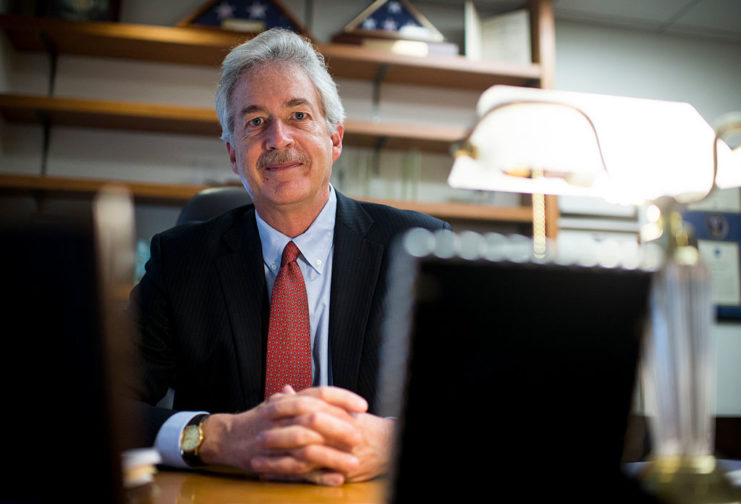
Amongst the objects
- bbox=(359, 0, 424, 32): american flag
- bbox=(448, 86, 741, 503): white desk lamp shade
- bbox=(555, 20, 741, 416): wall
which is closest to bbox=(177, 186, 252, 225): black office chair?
bbox=(448, 86, 741, 503): white desk lamp shade

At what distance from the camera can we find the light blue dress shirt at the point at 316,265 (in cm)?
134

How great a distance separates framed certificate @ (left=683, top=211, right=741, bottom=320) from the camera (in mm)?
3154

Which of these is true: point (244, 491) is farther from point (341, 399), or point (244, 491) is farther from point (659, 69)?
point (659, 69)

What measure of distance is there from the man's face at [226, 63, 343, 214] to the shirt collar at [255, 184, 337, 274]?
51 millimetres

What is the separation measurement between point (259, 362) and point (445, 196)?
198 cm

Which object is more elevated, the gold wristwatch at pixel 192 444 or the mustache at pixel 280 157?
the mustache at pixel 280 157

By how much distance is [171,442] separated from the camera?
0.87 m

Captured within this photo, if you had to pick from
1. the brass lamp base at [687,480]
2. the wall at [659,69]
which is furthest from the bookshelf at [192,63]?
the brass lamp base at [687,480]

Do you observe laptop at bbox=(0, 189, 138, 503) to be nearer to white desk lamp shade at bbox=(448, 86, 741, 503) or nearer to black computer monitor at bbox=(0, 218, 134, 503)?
black computer monitor at bbox=(0, 218, 134, 503)

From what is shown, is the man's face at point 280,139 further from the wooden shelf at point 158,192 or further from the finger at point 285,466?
the wooden shelf at point 158,192

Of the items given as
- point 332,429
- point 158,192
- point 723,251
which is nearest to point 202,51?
point 158,192

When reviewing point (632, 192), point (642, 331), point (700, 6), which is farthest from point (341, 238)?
point (700, 6)

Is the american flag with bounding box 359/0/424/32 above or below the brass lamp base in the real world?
above

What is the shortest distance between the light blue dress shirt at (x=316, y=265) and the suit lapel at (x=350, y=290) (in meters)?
0.03
